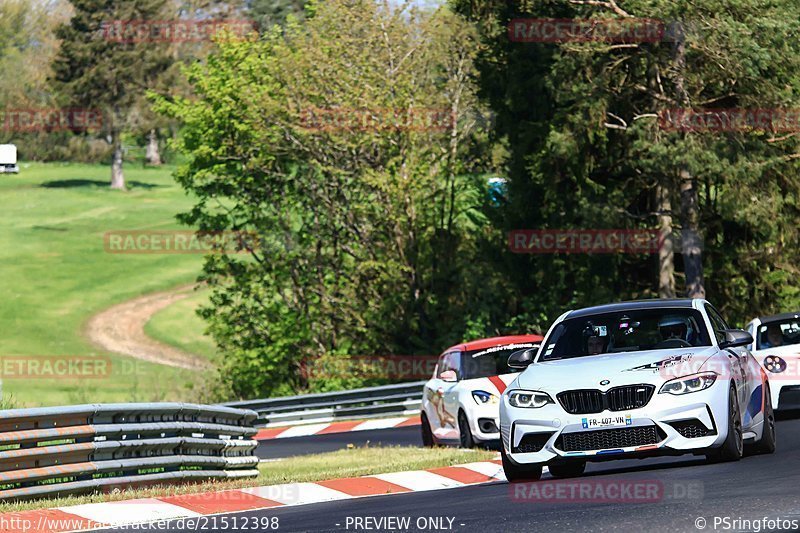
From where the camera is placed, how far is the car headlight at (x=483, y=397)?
19.3 m

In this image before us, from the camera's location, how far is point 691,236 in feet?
127

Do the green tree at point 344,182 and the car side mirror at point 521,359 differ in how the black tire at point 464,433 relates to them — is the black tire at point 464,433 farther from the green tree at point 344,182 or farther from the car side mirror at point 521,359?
the green tree at point 344,182

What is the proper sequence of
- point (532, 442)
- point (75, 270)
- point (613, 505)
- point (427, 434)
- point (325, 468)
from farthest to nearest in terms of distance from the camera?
point (75, 270) → point (427, 434) → point (325, 468) → point (532, 442) → point (613, 505)

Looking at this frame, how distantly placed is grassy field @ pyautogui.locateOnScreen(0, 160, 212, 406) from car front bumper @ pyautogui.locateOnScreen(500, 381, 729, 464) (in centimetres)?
3805

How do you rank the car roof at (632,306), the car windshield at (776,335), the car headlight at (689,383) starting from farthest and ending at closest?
the car windshield at (776,335) → the car roof at (632,306) → the car headlight at (689,383)

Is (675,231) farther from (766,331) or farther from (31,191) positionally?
(31,191)

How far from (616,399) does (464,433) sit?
773cm

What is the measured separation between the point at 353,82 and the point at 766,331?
2681 centimetres

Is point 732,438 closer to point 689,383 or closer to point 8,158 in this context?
point 689,383

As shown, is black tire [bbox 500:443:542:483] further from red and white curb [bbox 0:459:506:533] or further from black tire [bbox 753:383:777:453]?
black tire [bbox 753:383:777:453]

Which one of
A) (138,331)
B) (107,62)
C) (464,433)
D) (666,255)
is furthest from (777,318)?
(107,62)

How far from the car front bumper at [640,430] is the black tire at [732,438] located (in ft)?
0.36

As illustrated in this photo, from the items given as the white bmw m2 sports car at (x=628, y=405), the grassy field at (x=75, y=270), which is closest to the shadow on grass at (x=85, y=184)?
the grassy field at (x=75, y=270)

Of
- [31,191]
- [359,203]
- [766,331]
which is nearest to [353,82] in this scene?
[359,203]
